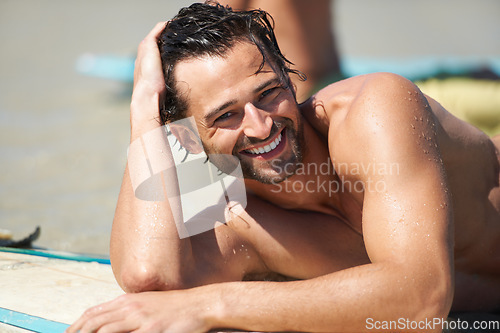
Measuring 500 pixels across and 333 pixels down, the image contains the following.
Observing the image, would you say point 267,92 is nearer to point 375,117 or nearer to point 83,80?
point 375,117

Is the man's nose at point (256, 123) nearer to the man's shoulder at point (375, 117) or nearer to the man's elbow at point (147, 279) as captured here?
the man's shoulder at point (375, 117)

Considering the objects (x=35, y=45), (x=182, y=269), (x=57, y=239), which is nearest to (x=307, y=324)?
(x=182, y=269)

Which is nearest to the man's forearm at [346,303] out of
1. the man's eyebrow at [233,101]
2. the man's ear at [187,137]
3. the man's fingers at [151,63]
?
the man's eyebrow at [233,101]

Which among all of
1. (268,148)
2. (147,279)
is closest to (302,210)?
(268,148)

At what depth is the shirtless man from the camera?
5.42 feet

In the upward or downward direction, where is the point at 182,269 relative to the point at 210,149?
downward

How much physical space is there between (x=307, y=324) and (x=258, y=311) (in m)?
0.14

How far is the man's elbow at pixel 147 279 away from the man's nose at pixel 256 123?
1.75 feet

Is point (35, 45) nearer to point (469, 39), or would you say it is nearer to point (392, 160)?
point (469, 39)

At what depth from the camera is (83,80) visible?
8.69 meters

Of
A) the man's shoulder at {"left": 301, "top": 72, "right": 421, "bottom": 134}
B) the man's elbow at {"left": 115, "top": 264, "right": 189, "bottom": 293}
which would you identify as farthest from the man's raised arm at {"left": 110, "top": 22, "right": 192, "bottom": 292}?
the man's shoulder at {"left": 301, "top": 72, "right": 421, "bottom": 134}

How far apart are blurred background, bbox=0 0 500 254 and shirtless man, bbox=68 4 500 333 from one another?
1420 millimetres

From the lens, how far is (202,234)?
2.19 metres

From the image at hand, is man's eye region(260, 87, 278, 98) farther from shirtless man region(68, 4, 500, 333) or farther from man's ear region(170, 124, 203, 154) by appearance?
man's ear region(170, 124, 203, 154)
